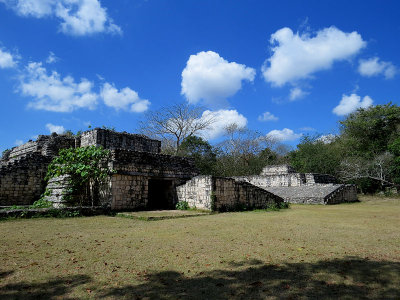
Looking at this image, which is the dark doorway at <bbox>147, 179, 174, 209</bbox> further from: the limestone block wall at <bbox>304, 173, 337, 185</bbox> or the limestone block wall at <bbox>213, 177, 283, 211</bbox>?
the limestone block wall at <bbox>304, 173, 337, 185</bbox>

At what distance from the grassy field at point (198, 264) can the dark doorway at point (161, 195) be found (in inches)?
275

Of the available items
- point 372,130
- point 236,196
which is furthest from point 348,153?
point 236,196

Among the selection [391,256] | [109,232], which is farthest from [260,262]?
[109,232]

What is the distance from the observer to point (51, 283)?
3.49 meters

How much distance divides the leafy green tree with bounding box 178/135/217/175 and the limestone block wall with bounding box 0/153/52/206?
1597 centimetres

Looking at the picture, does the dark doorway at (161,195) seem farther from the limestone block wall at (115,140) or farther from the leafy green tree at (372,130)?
the leafy green tree at (372,130)

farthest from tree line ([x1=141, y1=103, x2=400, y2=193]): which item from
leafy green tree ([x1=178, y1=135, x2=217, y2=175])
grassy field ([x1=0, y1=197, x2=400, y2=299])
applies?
grassy field ([x1=0, y1=197, x2=400, y2=299])

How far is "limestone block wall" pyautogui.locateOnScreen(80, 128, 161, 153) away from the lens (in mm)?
16859

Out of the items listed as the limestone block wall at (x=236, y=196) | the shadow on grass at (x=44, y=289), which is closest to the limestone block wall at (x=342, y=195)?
the limestone block wall at (x=236, y=196)

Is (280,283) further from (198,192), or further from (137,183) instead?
(137,183)

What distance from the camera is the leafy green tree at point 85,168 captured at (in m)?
11.7

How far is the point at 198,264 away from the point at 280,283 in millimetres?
1316

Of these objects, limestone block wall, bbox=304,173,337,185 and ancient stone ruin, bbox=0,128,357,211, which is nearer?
ancient stone ruin, bbox=0,128,357,211

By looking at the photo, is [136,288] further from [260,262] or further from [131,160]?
[131,160]
